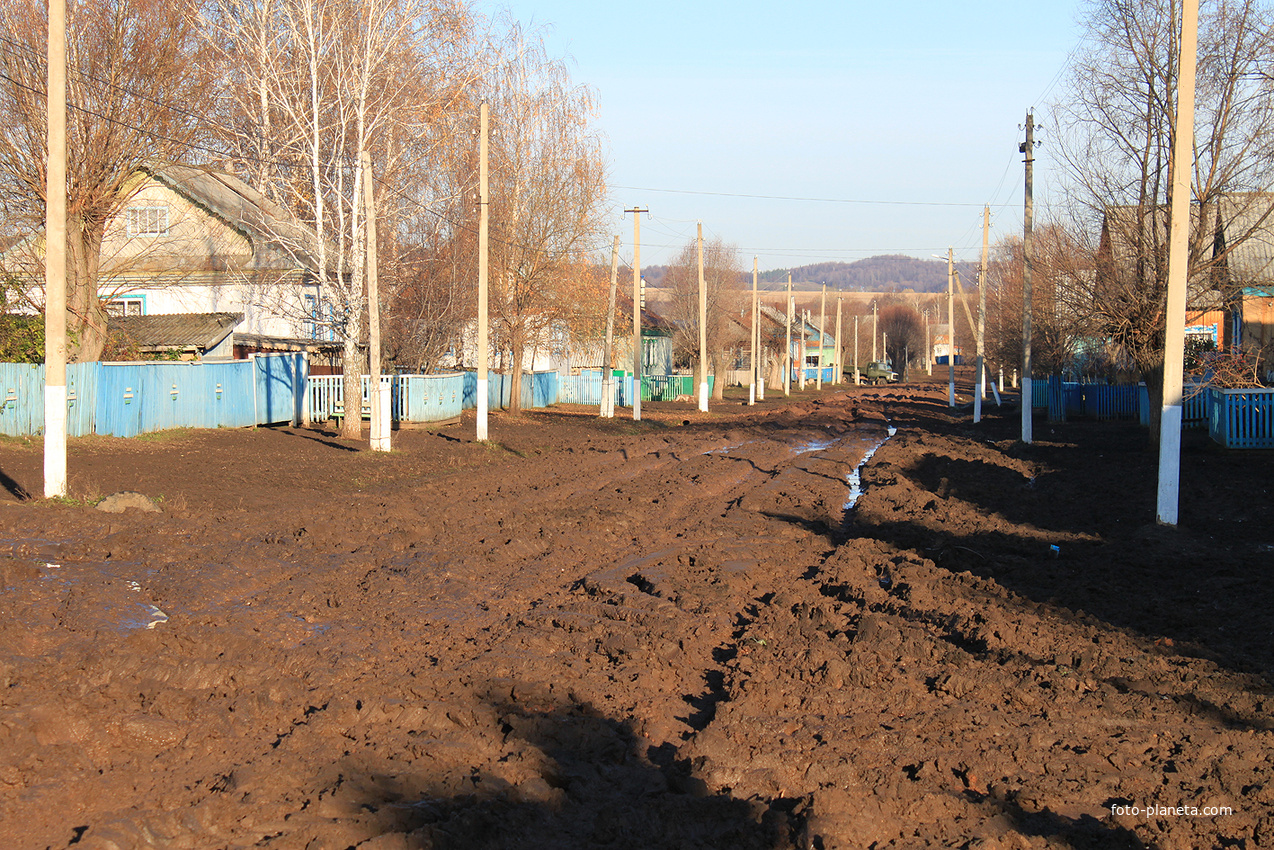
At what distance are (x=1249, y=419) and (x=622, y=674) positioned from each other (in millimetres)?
19477

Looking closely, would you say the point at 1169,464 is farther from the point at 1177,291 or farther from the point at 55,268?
the point at 55,268

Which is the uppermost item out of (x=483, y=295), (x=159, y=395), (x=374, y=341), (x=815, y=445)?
(x=483, y=295)

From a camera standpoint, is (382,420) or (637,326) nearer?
(382,420)

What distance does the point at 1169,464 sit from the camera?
39.7ft

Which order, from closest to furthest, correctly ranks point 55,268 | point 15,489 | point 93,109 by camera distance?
point 55,268
point 15,489
point 93,109

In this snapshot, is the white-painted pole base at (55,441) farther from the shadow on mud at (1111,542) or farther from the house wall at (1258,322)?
the house wall at (1258,322)

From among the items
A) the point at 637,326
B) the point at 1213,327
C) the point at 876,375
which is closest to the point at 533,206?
the point at 637,326

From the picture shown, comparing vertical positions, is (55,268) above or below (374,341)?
above

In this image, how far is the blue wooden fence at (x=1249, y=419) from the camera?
20484mm

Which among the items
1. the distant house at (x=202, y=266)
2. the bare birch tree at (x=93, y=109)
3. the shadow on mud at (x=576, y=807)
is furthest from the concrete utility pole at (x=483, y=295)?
the shadow on mud at (x=576, y=807)

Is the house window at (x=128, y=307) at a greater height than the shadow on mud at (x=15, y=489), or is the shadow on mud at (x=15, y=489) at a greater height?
the house window at (x=128, y=307)

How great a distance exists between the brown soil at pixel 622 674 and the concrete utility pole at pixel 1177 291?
78cm

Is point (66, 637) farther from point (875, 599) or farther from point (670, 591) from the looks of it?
point (875, 599)

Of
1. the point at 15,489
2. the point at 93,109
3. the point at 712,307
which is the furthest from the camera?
the point at 712,307
